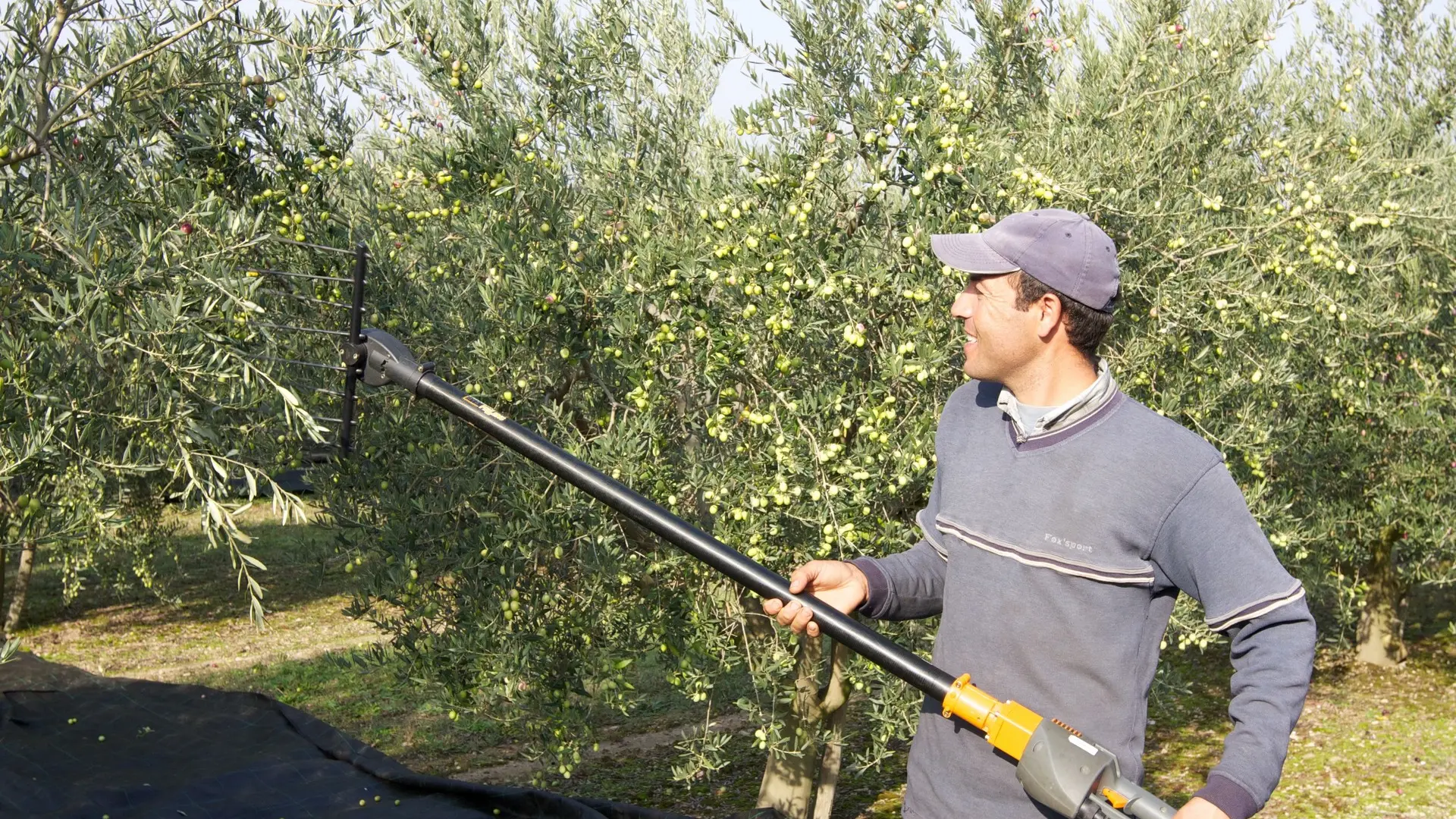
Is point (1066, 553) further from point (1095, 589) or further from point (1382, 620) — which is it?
point (1382, 620)

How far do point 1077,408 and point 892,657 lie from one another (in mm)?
713

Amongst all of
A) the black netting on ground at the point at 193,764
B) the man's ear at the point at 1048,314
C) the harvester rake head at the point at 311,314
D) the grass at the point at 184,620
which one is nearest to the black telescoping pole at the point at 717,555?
the man's ear at the point at 1048,314

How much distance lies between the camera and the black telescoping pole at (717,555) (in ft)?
8.65

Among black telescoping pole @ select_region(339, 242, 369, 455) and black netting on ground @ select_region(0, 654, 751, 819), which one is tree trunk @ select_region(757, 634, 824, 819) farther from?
black telescoping pole @ select_region(339, 242, 369, 455)

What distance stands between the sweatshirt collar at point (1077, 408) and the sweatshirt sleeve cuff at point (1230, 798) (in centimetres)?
84

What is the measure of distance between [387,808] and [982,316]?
4171 millimetres

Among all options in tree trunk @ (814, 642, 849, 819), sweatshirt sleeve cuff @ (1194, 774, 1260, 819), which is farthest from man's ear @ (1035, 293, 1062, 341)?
tree trunk @ (814, 642, 849, 819)

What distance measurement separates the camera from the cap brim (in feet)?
9.23

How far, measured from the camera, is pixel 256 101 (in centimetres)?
555

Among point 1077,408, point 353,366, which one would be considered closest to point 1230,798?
point 1077,408

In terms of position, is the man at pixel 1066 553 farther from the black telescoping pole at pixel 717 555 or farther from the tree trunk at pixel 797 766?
the tree trunk at pixel 797 766

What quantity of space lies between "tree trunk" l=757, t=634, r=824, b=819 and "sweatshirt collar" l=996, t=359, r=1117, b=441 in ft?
12.2

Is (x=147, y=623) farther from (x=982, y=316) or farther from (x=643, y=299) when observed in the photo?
(x=982, y=316)

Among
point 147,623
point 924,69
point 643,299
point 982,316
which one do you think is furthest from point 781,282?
point 147,623
